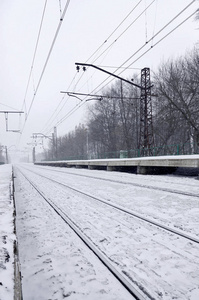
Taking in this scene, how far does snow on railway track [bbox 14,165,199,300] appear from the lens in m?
2.05

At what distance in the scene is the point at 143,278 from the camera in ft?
7.10

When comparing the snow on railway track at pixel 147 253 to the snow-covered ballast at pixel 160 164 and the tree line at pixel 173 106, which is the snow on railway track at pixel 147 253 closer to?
the snow-covered ballast at pixel 160 164

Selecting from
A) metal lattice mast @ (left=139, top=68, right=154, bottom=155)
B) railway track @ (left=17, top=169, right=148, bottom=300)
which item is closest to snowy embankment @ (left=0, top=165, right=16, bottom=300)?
railway track @ (left=17, top=169, right=148, bottom=300)

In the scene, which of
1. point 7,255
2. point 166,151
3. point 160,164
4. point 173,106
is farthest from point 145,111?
point 7,255

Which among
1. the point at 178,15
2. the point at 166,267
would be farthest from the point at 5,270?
the point at 178,15

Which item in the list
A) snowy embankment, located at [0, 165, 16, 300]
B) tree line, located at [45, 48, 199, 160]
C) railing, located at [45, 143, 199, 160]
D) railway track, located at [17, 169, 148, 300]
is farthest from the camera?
tree line, located at [45, 48, 199, 160]

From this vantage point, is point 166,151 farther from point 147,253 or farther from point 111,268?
point 111,268

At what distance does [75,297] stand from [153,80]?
1127 inches

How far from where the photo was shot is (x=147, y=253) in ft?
8.87

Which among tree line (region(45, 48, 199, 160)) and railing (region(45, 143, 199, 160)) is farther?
tree line (region(45, 48, 199, 160))

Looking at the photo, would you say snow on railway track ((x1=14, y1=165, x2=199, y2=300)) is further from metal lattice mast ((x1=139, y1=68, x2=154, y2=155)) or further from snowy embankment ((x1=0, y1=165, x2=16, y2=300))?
metal lattice mast ((x1=139, y1=68, x2=154, y2=155))

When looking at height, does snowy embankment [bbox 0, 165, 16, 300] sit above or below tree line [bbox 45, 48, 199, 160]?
below

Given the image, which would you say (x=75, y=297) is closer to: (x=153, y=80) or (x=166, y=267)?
(x=166, y=267)

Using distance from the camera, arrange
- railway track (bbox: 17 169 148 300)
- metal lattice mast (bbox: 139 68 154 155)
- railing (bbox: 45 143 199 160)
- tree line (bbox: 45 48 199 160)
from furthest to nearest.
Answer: tree line (bbox: 45 48 199 160)
metal lattice mast (bbox: 139 68 154 155)
railing (bbox: 45 143 199 160)
railway track (bbox: 17 169 148 300)
